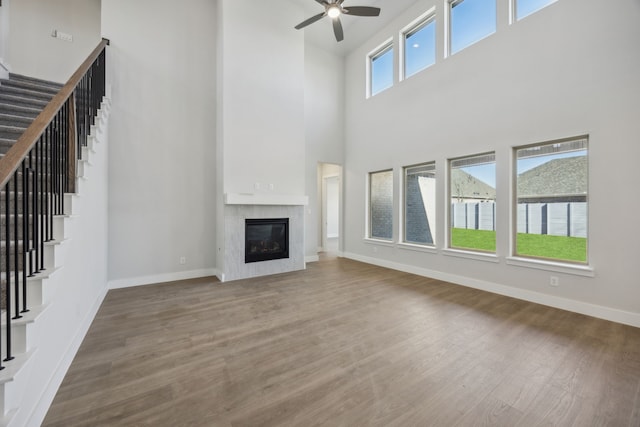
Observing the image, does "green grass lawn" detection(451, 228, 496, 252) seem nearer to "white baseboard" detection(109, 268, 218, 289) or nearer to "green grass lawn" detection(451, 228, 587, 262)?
"green grass lawn" detection(451, 228, 587, 262)

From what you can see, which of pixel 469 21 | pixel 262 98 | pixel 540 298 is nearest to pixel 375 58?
pixel 469 21

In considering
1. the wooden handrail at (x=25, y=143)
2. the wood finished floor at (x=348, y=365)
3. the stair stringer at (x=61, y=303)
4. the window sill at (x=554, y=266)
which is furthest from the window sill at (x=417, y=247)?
the wooden handrail at (x=25, y=143)

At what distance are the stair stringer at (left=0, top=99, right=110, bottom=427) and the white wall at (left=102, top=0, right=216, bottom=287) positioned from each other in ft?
2.50

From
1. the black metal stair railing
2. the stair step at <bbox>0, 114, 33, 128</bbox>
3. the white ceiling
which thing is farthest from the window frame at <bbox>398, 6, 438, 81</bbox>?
the stair step at <bbox>0, 114, 33, 128</bbox>

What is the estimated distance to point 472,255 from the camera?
4.22 m

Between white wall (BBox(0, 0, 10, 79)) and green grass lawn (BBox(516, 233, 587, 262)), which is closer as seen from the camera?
green grass lawn (BBox(516, 233, 587, 262))

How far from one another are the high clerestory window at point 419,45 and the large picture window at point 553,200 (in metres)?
2.65

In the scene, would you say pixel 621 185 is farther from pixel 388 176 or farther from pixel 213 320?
pixel 213 320

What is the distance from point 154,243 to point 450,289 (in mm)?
5088

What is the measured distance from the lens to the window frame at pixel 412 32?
4890 millimetres

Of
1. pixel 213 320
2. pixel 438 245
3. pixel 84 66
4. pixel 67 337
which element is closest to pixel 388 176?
pixel 438 245

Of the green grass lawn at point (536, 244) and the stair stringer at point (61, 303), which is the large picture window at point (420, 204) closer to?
the green grass lawn at point (536, 244)

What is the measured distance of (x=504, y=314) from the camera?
10.2ft

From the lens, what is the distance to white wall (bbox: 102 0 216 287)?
13.6 feet
